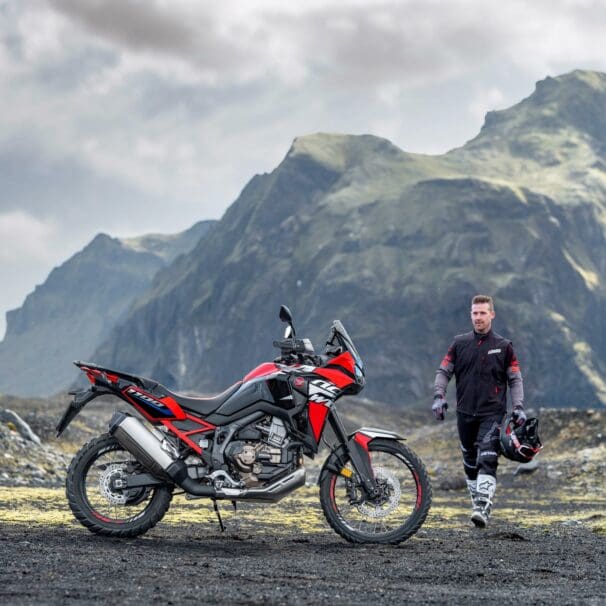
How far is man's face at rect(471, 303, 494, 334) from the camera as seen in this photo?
10641 mm

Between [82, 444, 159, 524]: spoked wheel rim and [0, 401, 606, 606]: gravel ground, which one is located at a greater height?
[82, 444, 159, 524]: spoked wheel rim

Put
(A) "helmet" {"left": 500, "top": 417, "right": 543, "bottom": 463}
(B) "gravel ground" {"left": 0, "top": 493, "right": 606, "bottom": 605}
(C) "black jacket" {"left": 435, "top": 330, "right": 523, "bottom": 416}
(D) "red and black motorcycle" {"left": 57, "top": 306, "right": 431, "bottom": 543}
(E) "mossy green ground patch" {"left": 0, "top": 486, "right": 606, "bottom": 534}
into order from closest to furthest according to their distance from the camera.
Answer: (B) "gravel ground" {"left": 0, "top": 493, "right": 606, "bottom": 605} < (D) "red and black motorcycle" {"left": 57, "top": 306, "right": 431, "bottom": 543} < (A) "helmet" {"left": 500, "top": 417, "right": 543, "bottom": 463} < (C) "black jacket" {"left": 435, "top": 330, "right": 523, "bottom": 416} < (E) "mossy green ground patch" {"left": 0, "top": 486, "right": 606, "bottom": 534}

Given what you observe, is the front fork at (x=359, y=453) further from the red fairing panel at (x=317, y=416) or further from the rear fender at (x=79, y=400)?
the rear fender at (x=79, y=400)

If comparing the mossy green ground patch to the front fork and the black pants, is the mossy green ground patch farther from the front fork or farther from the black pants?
the front fork

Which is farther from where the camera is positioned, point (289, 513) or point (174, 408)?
point (289, 513)

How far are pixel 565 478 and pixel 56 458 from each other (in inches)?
530

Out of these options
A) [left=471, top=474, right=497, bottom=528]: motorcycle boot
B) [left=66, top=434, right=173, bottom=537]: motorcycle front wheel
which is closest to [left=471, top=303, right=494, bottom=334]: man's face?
[left=471, top=474, right=497, bottom=528]: motorcycle boot

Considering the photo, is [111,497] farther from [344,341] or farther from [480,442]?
[480,442]

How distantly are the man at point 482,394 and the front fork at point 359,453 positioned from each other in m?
1.33

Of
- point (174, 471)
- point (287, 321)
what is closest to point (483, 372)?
point (287, 321)

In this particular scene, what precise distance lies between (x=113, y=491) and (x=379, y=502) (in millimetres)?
2733

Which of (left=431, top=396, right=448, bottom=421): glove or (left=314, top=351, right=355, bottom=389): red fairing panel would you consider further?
(left=431, top=396, right=448, bottom=421): glove

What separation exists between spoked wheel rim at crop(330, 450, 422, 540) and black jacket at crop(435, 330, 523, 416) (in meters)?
1.47

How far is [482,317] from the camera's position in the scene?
10.6 m
